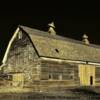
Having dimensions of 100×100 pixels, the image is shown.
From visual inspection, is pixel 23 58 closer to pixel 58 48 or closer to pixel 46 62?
pixel 46 62

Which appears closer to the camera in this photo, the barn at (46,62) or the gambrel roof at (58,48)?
the barn at (46,62)

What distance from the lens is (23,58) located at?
2719 cm

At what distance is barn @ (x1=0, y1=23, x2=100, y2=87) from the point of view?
2538cm

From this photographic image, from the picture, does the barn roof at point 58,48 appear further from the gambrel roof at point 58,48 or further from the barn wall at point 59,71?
the barn wall at point 59,71

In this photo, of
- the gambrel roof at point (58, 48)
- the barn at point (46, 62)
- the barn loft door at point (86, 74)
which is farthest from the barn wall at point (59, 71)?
the barn loft door at point (86, 74)

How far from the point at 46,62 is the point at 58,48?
3.62 meters

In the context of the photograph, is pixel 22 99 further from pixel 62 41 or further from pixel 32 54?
pixel 62 41

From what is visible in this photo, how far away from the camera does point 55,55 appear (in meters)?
26.7

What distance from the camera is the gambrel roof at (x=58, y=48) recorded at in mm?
26270

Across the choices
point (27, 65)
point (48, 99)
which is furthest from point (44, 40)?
point (48, 99)

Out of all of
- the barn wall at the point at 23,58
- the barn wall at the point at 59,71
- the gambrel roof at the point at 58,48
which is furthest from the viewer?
the gambrel roof at the point at 58,48

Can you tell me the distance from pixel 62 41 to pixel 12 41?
20.8 ft

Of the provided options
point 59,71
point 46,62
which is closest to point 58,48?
point 59,71

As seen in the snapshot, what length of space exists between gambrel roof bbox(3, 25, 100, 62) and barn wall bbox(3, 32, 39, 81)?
29.6 inches
